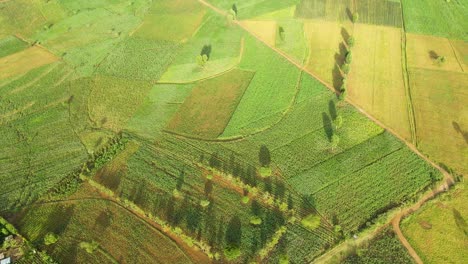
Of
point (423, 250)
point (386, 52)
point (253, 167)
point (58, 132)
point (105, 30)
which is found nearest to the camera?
point (423, 250)

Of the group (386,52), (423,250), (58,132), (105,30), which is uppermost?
(105,30)

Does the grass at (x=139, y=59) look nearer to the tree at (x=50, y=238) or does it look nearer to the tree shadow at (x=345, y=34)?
the tree at (x=50, y=238)

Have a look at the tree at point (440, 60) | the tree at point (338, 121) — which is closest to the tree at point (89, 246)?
the tree at point (338, 121)

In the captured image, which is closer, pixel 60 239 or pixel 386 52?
pixel 60 239

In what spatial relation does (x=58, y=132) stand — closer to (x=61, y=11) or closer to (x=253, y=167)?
(x=253, y=167)

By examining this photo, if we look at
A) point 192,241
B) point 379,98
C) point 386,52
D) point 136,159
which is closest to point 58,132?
point 136,159

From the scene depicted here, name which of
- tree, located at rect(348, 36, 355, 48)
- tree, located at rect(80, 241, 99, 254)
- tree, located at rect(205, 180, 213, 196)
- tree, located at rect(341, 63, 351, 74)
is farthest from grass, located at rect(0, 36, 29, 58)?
tree, located at rect(348, 36, 355, 48)
